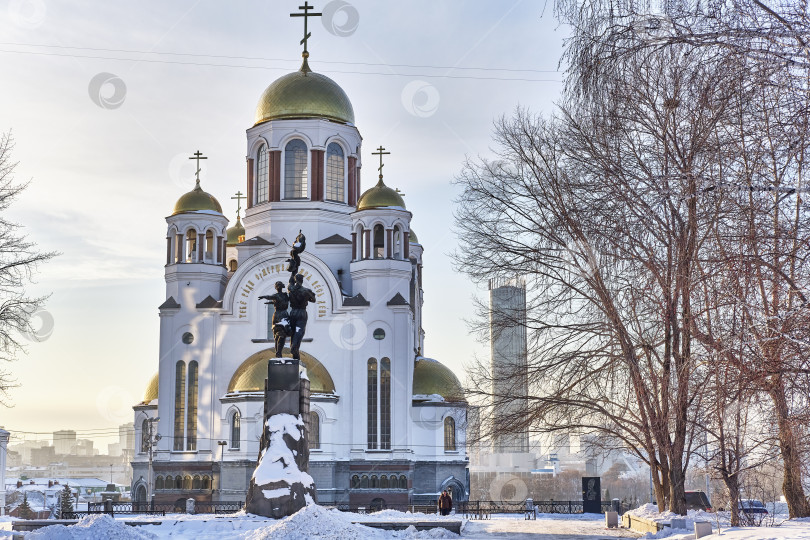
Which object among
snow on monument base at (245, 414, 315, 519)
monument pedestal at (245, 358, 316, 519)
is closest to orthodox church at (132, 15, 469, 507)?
monument pedestal at (245, 358, 316, 519)

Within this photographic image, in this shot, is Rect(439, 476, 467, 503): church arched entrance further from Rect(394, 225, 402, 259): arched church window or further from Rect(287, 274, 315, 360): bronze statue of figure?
Rect(287, 274, 315, 360): bronze statue of figure

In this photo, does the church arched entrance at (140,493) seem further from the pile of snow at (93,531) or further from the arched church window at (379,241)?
the pile of snow at (93,531)

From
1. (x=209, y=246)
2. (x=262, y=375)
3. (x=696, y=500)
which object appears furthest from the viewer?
(x=209, y=246)

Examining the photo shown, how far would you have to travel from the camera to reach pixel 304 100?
41156mm

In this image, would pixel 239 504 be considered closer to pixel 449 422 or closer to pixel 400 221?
pixel 449 422

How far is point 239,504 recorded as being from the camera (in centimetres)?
3188

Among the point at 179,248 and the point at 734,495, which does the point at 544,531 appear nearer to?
the point at 734,495

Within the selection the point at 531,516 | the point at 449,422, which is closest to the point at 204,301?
the point at 449,422

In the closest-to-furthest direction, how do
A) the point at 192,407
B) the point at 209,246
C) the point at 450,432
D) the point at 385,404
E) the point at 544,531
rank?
the point at 544,531, the point at 385,404, the point at 192,407, the point at 450,432, the point at 209,246

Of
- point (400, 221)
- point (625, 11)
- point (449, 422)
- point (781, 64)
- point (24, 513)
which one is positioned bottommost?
point (24, 513)

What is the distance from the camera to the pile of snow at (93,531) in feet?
44.4

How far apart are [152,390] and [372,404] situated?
11753 mm

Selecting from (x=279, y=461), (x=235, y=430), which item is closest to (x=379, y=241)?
(x=235, y=430)

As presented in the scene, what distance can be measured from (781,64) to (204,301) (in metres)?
33.3
